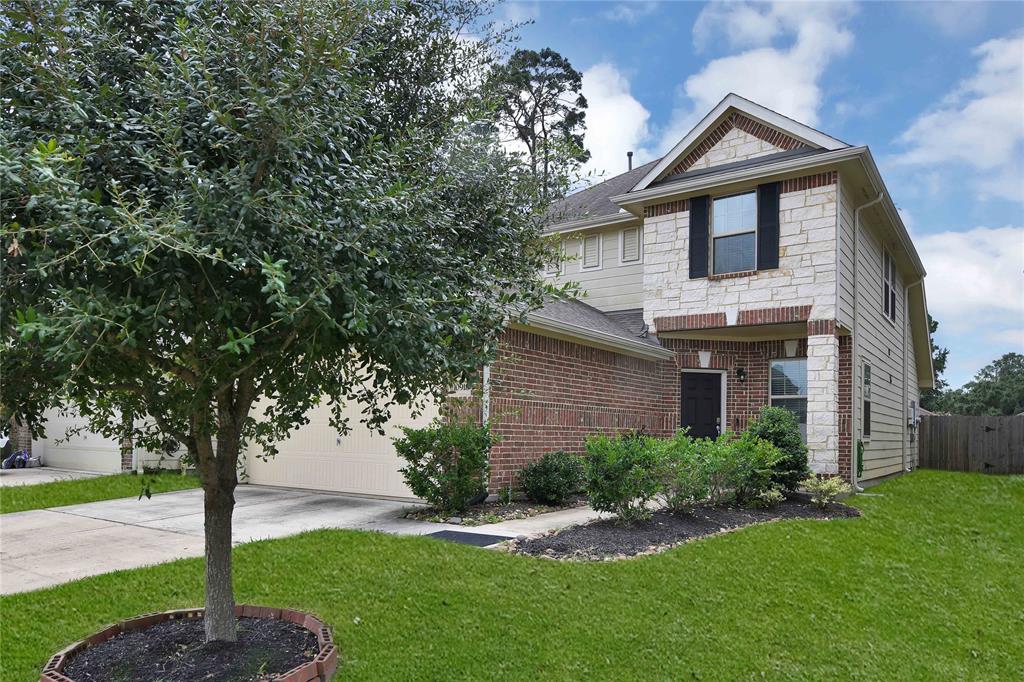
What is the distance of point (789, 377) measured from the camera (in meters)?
13.5

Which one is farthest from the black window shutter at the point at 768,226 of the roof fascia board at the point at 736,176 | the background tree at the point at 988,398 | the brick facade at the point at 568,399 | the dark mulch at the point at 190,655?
the background tree at the point at 988,398

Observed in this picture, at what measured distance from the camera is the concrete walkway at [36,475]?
1278 cm

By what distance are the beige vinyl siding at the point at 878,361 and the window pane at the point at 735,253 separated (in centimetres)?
204

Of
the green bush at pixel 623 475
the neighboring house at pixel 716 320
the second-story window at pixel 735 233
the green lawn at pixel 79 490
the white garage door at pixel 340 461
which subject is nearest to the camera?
the green bush at pixel 623 475

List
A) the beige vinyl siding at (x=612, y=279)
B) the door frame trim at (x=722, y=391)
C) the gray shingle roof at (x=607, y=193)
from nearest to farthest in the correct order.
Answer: the door frame trim at (x=722, y=391) < the beige vinyl siding at (x=612, y=279) < the gray shingle roof at (x=607, y=193)

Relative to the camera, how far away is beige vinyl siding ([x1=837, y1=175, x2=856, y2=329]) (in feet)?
37.4

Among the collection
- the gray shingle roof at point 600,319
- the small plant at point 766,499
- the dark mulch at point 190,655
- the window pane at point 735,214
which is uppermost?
the window pane at point 735,214

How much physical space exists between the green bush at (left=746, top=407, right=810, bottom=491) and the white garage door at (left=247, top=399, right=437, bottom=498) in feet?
15.4

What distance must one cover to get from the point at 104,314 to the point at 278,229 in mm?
689

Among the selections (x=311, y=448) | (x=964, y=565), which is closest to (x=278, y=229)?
(x=964, y=565)

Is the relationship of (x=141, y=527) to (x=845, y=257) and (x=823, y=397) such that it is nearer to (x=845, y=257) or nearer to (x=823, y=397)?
(x=823, y=397)

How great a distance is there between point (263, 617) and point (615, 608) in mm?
2466

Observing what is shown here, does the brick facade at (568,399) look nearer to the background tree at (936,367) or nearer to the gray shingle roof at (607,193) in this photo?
the gray shingle roof at (607,193)

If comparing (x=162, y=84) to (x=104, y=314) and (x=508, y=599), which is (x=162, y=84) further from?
(x=508, y=599)
